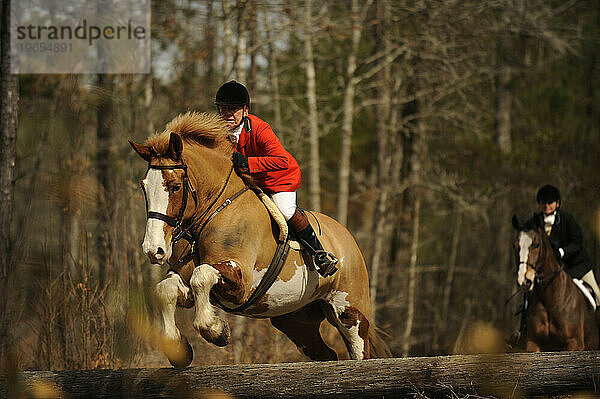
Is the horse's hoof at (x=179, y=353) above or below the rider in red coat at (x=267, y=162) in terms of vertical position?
below

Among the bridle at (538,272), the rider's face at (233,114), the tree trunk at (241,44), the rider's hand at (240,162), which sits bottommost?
the bridle at (538,272)

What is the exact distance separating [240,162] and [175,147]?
55 cm

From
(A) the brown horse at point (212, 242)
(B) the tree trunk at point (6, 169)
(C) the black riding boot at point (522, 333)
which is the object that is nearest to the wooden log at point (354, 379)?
(A) the brown horse at point (212, 242)

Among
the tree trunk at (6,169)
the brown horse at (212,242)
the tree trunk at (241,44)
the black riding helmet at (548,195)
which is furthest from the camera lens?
the tree trunk at (241,44)

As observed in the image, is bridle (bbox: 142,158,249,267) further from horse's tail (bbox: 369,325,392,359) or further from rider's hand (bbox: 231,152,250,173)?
horse's tail (bbox: 369,325,392,359)

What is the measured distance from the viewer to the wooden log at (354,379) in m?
4.45

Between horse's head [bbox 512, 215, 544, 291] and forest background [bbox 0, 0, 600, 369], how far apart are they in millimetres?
1565

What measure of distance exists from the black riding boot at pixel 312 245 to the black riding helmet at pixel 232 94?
91 centimetres

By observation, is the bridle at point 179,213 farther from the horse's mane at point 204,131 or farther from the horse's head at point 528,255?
the horse's head at point 528,255

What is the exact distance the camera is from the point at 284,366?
190 inches

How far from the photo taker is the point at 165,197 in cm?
466

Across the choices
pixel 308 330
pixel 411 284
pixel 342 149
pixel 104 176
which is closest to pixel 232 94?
pixel 308 330

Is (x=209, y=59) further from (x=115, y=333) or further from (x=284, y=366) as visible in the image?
(x=284, y=366)

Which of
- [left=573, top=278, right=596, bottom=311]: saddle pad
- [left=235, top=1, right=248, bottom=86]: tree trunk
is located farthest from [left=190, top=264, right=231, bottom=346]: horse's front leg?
[left=235, top=1, right=248, bottom=86]: tree trunk
